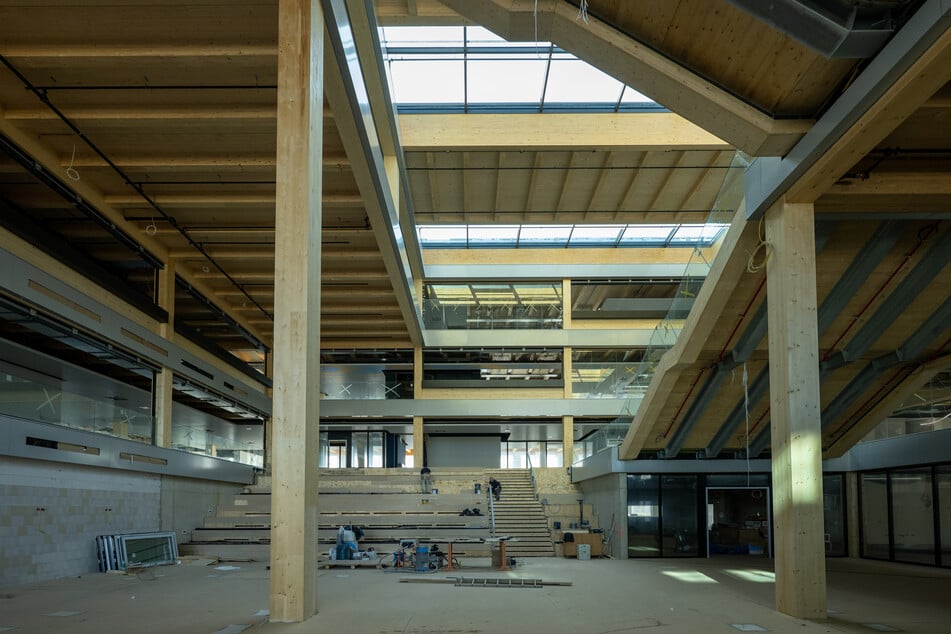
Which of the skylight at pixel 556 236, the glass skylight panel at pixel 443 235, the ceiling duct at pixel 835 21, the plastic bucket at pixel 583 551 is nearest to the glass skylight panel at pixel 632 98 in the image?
the skylight at pixel 556 236

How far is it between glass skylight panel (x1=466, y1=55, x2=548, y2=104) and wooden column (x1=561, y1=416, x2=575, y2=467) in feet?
45.5

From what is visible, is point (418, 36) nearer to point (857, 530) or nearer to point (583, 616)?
point (583, 616)

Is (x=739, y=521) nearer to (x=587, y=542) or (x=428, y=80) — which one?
(x=587, y=542)

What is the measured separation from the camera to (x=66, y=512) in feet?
56.6

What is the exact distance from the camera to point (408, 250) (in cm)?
2855

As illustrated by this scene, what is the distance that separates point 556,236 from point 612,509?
12.4m

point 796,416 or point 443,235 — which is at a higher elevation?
point 443,235

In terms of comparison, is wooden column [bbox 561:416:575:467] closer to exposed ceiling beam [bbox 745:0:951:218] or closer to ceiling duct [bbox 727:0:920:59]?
exposed ceiling beam [bbox 745:0:951:218]

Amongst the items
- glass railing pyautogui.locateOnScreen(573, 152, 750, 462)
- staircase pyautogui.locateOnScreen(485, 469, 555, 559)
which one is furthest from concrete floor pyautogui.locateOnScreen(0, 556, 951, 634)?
staircase pyautogui.locateOnScreen(485, 469, 555, 559)

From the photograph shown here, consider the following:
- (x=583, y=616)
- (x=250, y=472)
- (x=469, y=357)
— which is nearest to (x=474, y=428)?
(x=469, y=357)

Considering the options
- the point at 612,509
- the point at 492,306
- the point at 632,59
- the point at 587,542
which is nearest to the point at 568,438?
the point at 492,306

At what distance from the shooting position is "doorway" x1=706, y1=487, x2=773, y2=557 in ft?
71.5

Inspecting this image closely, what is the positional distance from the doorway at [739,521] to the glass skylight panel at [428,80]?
38.6ft

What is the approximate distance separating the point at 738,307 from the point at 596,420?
20.1 metres
